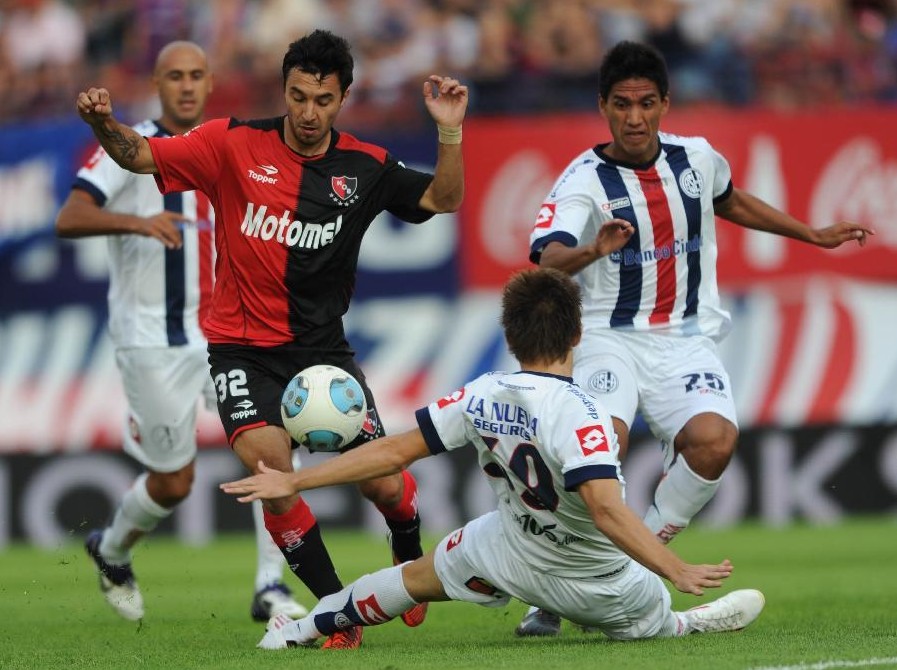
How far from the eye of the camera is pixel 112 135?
723cm

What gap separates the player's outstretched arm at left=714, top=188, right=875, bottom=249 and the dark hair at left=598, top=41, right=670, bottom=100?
76 centimetres

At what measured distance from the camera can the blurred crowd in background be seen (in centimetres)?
1509

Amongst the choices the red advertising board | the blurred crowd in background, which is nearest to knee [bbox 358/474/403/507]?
the red advertising board

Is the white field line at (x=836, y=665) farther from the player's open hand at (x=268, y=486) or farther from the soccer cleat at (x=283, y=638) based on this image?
the soccer cleat at (x=283, y=638)

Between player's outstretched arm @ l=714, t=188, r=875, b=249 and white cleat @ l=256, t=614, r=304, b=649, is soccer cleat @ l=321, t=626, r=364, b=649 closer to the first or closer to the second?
white cleat @ l=256, t=614, r=304, b=649

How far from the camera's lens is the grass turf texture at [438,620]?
21.4 ft

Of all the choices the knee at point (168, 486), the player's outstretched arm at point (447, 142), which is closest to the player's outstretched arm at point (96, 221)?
the knee at point (168, 486)

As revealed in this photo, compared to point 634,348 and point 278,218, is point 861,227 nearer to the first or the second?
point 634,348

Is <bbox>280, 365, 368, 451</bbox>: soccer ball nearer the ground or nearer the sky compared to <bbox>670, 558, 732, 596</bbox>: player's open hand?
nearer the sky

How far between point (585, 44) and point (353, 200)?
27.8 feet

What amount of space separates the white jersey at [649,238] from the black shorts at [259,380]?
1.38m

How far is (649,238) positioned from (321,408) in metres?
2.15

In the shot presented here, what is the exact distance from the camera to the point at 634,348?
838 cm

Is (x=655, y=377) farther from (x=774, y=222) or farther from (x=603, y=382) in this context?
(x=774, y=222)
